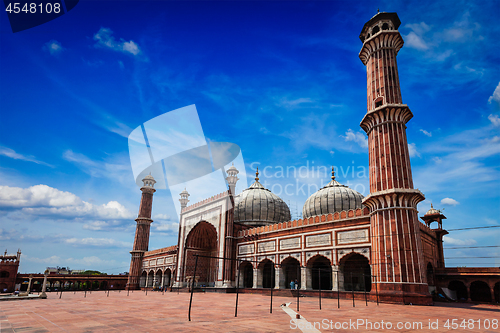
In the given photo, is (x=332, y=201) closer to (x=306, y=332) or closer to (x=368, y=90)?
(x=368, y=90)

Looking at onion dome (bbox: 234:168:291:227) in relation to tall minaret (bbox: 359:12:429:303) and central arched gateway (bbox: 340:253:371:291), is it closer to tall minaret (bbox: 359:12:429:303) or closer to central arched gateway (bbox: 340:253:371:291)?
central arched gateway (bbox: 340:253:371:291)

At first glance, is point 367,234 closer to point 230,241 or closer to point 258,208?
point 230,241

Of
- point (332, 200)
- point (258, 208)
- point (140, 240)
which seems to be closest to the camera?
point (332, 200)

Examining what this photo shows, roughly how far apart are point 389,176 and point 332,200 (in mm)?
9962

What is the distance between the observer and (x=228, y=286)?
27.0 m

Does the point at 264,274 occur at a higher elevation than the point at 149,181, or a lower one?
lower

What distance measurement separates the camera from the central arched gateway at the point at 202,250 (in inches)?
1300

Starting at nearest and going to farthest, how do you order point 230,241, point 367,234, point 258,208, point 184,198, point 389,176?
point 389,176 → point 367,234 → point 230,241 → point 258,208 → point 184,198

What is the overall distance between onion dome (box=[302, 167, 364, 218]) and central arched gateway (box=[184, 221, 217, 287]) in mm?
10481

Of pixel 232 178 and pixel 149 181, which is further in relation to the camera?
pixel 149 181

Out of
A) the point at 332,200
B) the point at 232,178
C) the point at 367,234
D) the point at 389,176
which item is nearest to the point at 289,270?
the point at 332,200

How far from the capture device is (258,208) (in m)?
32.7

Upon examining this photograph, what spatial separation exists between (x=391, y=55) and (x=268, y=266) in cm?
1861

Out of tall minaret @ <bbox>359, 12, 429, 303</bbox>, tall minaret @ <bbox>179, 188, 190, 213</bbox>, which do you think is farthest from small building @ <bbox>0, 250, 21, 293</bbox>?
tall minaret @ <bbox>359, 12, 429, 303</bbox>
